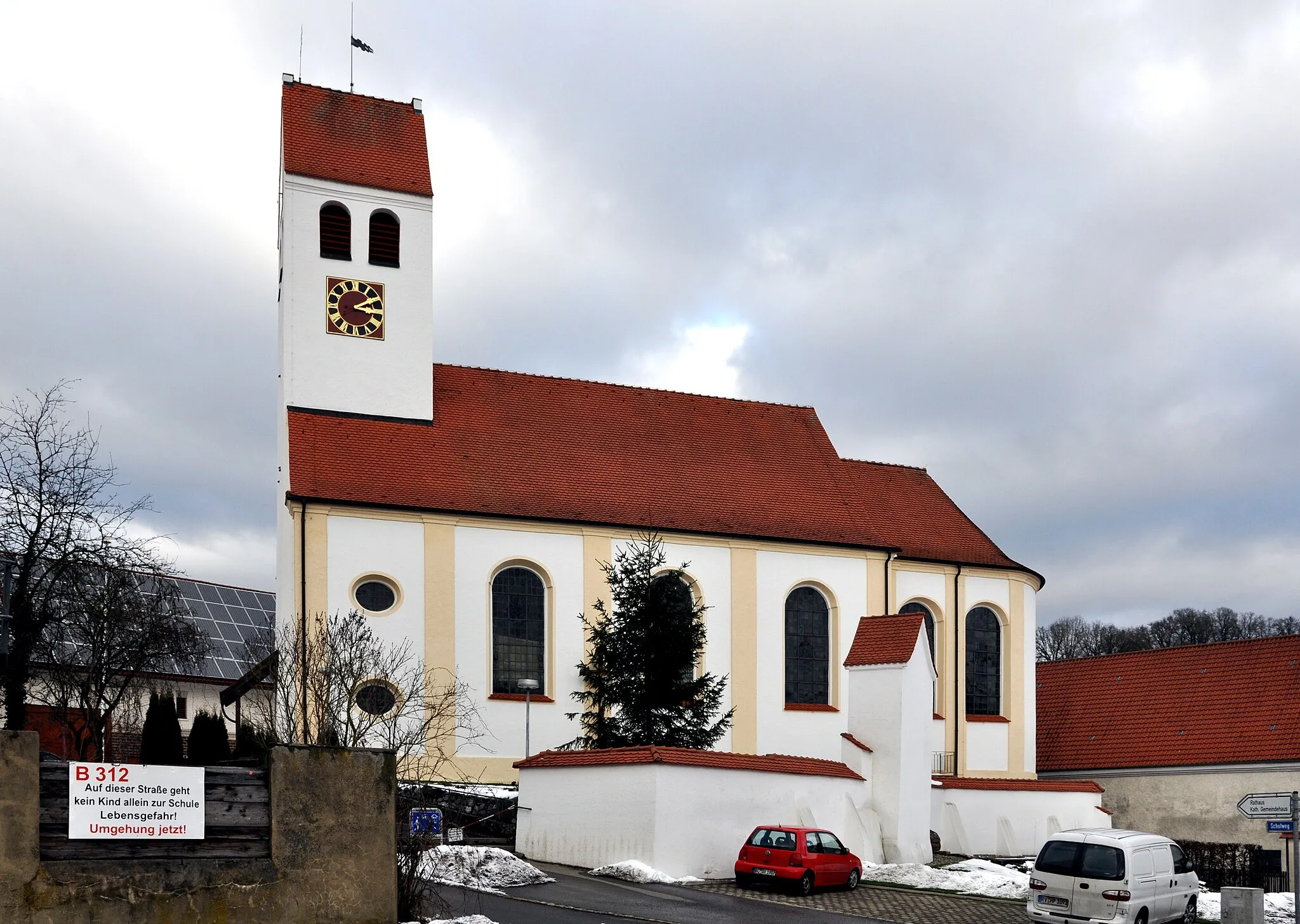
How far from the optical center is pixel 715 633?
34.7m

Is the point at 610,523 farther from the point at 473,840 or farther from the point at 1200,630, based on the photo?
the point at 1200,630

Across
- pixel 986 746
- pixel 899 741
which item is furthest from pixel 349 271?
pixel 986 746

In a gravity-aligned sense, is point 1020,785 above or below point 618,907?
below

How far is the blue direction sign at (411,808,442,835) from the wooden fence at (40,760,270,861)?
10.3 feet

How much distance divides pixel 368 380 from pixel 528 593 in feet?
20.9

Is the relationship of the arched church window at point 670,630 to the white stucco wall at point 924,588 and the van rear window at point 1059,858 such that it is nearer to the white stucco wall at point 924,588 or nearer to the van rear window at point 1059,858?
the white stucco wall at point 924,588

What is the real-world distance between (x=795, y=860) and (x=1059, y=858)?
4.63 metres

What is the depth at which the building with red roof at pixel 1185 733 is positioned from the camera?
33.8m

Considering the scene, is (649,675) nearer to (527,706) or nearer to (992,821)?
(527,706)

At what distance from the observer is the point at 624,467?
36031 millimetres

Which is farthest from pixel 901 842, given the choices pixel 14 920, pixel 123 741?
pixel 123 741

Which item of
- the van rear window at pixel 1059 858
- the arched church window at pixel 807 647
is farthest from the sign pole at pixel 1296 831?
the arched church window at pixel 807 647

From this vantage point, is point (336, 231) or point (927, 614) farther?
point (927, 614)

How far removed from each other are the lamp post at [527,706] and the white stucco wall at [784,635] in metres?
5.94
